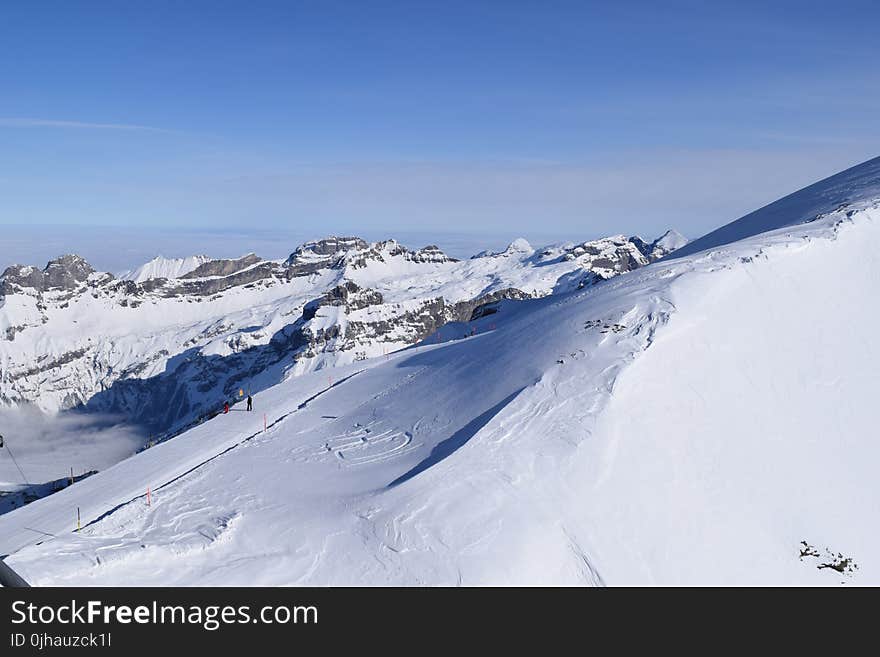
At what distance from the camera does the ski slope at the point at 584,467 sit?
1656 cm

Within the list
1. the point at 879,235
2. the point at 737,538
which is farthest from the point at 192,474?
the point at 879,235

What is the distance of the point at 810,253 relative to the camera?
30.0 m

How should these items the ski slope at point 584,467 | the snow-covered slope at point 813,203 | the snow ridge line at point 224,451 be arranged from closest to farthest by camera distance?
1. the ski slope at point 584,467
2. the snow ridge line at point 224,451
3. the snow-covered slope at point 813,203

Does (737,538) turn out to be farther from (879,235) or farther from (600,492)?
(879,235)

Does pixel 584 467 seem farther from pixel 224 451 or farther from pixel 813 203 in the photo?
pixel 813 203

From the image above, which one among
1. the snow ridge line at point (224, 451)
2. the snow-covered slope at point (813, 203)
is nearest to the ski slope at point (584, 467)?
the snow ridge line at point (224, 451)

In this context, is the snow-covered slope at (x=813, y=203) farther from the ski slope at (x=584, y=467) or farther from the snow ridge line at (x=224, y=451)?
the snow ridge line at (x=224, y=451)

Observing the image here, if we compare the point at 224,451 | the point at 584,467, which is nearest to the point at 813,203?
the point at 584,467

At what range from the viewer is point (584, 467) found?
19.3m

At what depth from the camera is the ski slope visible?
16.6 meters

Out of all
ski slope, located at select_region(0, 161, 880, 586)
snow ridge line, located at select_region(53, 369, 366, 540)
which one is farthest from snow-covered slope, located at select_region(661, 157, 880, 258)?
snow ridge line, located at select_region(53, 369, 366, 540)
